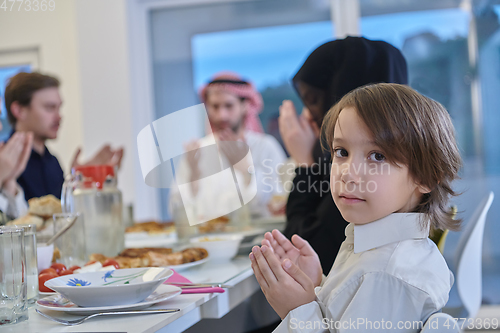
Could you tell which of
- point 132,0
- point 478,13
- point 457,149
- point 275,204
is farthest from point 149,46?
point 457,149

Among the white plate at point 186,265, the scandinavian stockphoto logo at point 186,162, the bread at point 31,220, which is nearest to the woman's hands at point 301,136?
the scandinavian stockphoto logo at point 186,162

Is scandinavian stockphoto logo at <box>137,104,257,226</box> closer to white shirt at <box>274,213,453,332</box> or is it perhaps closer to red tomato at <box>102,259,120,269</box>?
red tomato at <box>102,259,120,269</box>

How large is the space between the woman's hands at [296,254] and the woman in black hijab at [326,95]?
0.12 m

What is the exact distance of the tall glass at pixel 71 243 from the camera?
0.88 meters

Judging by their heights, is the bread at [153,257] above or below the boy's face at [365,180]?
below

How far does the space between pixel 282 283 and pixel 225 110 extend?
2.31 m

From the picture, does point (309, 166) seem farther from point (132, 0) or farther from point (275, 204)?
point (132, 0)

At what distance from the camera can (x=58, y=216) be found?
896 mm

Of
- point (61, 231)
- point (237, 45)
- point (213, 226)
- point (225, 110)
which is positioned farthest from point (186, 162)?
point (237, 45)

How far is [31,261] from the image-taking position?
26.2 inches

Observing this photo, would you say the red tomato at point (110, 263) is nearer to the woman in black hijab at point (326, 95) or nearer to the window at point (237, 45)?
the woman in black hijab at point (326, 95)

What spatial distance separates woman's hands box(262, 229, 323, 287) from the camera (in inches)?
29.8

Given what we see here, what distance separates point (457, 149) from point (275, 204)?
130cm

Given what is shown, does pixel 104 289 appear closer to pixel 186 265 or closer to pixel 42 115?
pixel 186 265
